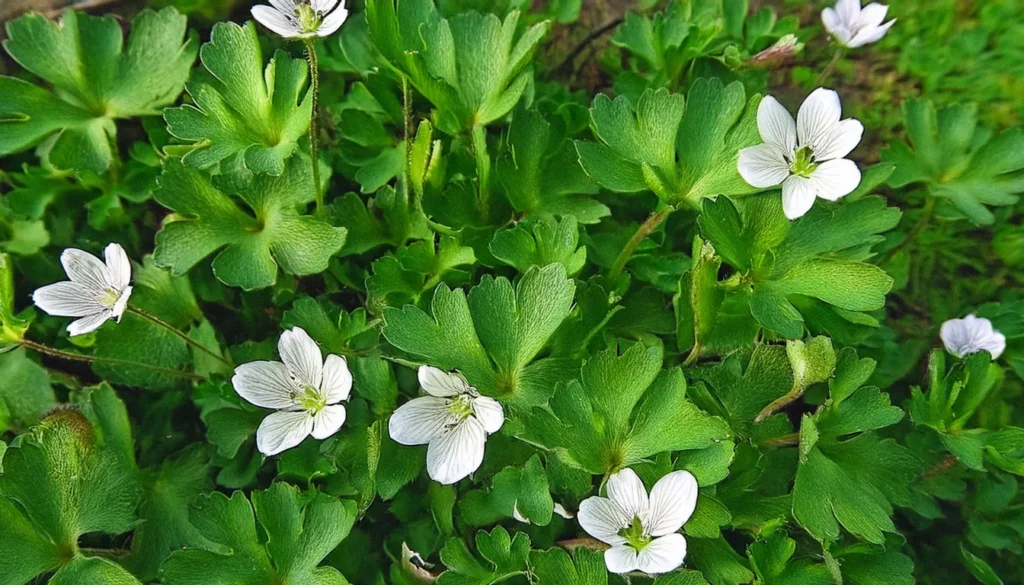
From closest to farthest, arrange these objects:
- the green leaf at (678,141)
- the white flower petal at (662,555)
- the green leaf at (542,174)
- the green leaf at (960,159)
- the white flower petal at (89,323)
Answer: the white flower petal at (662,555), the white flower petal at (89,323), the green leaf at (678,141), the green leaf at (542,174), the green leaf at (960,159)

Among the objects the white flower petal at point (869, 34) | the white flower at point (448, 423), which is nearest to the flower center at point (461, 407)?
the white flower at point (448, 423)

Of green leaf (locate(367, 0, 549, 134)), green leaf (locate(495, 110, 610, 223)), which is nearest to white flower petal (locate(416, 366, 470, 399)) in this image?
green leaf (locate(495, 110, 610, 223))

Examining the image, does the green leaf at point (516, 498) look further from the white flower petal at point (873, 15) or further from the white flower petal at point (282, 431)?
the white flower petal at point (873, 15)

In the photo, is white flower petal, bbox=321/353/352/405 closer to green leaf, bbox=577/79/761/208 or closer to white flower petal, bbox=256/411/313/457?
white flower petal, bbox=256/411/313/457

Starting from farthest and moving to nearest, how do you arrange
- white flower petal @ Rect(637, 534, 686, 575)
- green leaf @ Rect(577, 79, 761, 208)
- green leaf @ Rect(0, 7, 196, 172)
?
green leaf @ Rect(0, 7, 196, 172) → green leaf @ Rect(577, 79, 761, 208) → white flower petal @ Rect(637, 534, 686, 575)

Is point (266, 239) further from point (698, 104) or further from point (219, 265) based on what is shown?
point (698, 104)

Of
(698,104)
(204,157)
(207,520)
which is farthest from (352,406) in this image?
(698,104)
